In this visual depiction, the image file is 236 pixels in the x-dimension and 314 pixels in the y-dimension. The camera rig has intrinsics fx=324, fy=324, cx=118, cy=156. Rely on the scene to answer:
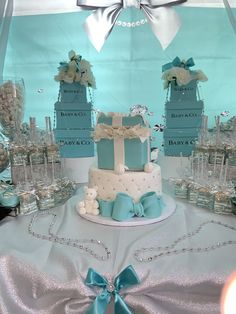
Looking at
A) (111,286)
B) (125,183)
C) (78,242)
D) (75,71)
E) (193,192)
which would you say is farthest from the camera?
(75,71)

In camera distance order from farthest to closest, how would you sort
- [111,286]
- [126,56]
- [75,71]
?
[126,56] → [75,71] → [111,286]

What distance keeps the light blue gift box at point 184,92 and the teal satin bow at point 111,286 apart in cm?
81

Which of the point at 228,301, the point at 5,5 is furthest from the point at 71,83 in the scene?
the point at 228,301

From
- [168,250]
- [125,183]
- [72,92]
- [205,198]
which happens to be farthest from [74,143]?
[168,250]

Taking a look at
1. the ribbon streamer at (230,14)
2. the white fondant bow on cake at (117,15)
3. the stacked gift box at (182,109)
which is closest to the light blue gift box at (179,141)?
the stacked gift box at (182,109)

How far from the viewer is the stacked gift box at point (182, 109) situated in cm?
128

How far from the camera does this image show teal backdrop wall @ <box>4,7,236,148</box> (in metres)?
1.64

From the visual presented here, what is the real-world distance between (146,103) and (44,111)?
56 cm

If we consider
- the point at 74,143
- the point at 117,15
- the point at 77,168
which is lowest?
the point at 77,168

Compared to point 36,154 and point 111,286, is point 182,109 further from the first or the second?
point 111,286

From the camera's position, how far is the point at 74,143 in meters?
1.35

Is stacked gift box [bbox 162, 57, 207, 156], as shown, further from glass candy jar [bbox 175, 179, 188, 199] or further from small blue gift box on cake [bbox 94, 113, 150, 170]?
small blue gift box on cake [bbox 94, 113, 150, 170]

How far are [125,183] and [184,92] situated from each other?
552 millimetres

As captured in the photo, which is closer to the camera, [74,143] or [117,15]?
[74,143]
